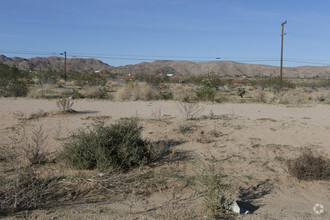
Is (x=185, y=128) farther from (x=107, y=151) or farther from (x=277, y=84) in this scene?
(x=277, y=84)

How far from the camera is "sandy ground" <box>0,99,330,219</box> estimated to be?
219 inches

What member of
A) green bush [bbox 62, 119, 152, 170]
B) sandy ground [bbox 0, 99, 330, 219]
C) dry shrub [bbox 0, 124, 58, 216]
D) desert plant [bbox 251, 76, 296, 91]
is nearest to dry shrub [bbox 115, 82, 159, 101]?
sandy ground [bbox 0, 99, 330, 219]

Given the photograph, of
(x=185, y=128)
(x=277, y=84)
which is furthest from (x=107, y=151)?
(x=277, y=84)

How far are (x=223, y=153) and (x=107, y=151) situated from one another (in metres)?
3.50

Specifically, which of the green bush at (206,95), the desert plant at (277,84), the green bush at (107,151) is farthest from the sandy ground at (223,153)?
the desert plant at (277,84)

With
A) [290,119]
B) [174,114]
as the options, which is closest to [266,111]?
[290,119]

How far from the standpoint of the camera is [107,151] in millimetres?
7586

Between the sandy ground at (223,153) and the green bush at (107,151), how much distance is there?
59 centimetres

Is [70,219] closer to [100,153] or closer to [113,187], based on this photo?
[113,187]

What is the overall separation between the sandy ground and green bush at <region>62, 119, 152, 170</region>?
59 centimetres

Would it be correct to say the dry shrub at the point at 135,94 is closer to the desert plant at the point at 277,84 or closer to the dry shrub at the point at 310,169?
the dry shrub at the point at 310,169

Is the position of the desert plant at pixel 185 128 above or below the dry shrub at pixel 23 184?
above

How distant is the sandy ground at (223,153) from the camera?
555 centimetres

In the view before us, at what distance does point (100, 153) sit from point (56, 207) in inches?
84.7
